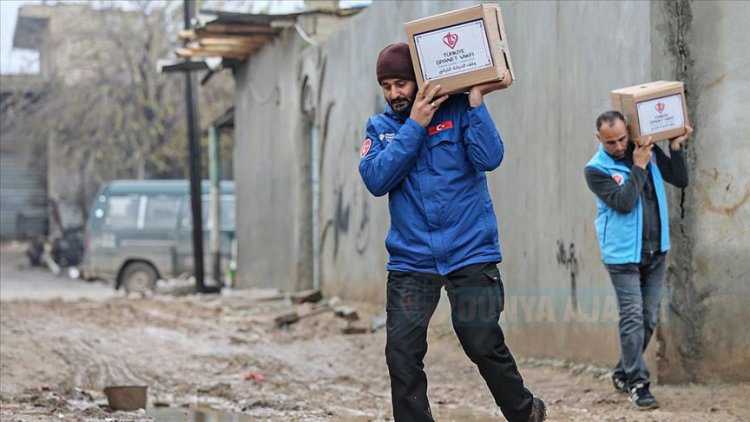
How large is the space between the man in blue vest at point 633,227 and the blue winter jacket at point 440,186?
1.79 m

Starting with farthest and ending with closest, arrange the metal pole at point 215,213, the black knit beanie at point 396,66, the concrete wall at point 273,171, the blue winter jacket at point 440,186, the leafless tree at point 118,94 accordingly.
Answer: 1. the leafless tree at point 118,94
2. the metal pole at point 215,213
3. the concrete wall at point 273,171
4. the black knit beanie at point 396,66
5. the blue winter jacket at point 440,186

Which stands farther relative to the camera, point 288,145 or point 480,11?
point 288,145

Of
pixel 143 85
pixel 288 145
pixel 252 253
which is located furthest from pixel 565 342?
pixel 143 85

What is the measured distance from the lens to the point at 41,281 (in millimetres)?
26781

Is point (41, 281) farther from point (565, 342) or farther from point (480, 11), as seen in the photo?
point (480, 11)

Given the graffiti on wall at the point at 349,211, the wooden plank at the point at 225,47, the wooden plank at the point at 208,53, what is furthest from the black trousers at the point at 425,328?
the wooden plank at the point at 208,53

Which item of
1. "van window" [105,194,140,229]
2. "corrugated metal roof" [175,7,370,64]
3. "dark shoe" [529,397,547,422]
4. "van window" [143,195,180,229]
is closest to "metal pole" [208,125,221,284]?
"van window" [143,195,180,229]

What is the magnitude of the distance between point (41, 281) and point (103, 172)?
6296 millimetres

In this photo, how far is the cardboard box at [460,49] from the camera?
4691 mm

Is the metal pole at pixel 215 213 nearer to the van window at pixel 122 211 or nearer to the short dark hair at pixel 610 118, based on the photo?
the van window at pixel 122 211

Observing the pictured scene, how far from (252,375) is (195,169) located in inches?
450

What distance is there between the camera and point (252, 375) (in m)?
8.46

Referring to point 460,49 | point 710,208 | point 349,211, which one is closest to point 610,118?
point 710,208

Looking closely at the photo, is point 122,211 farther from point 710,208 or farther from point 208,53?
point 710,208
